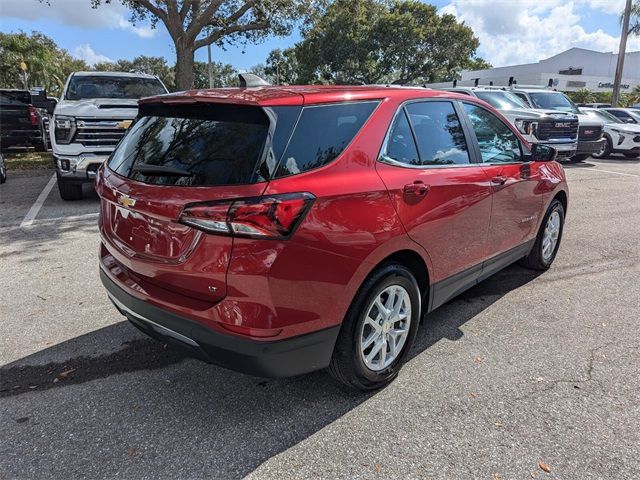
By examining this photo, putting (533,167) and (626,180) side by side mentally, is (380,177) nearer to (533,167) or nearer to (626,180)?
(533,167)

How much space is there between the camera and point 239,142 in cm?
242

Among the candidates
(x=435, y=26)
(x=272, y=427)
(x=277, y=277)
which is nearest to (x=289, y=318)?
(x=277, y=277)

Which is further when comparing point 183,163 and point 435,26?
point 435,26

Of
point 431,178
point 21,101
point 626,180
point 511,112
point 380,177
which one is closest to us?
point 380,177

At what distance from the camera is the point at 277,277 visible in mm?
2275

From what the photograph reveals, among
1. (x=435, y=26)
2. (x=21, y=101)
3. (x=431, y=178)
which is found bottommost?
(x=431, y=178)

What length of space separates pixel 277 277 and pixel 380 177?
904mm

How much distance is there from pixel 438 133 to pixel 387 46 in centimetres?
4087

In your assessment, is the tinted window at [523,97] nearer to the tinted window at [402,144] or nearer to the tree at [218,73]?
the tinted window at [402,144]

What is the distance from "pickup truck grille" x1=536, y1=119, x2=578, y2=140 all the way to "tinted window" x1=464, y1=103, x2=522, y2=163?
9256 mm

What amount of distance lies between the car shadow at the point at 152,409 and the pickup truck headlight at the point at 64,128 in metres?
5.00

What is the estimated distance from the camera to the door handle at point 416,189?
115 inches

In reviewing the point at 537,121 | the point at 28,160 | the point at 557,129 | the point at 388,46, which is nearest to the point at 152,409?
the point at 537,121

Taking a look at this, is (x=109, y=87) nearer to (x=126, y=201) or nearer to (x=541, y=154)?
(x=126, y=201)
